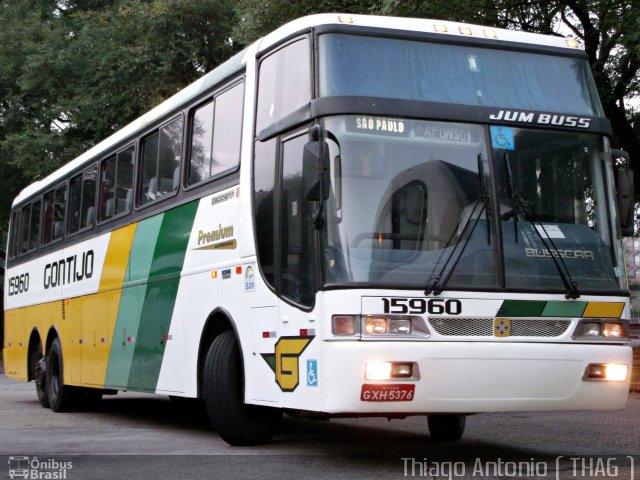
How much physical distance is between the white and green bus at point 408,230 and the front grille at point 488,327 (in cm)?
2

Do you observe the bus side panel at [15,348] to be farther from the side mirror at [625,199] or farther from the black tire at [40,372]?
the side mirror at [625,199]

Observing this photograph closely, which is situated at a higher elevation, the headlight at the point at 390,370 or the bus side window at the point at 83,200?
the bus side window at the point at 83,200

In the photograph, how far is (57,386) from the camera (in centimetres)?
1719

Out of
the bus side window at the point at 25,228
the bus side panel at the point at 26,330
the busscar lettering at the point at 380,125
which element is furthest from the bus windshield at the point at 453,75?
the bus side window at the point at 25,228

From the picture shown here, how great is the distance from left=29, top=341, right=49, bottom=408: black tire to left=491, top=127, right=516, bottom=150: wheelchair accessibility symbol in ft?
35.2

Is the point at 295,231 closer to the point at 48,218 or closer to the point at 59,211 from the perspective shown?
the point at 59,211

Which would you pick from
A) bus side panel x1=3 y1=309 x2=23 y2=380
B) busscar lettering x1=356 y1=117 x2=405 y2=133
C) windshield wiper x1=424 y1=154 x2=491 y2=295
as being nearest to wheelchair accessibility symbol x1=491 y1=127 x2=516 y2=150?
windshield wiper x1=424 y1=154 x2=491 y2=295

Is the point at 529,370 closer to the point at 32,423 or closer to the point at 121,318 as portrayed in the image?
the point at 121,318

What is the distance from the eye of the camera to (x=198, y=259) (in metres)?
11.3

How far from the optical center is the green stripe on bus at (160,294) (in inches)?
465

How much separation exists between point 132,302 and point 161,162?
6.02 feet

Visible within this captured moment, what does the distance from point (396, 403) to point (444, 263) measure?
1.13 meters

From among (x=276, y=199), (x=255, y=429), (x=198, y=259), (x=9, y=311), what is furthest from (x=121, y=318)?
(x=9, y=311)

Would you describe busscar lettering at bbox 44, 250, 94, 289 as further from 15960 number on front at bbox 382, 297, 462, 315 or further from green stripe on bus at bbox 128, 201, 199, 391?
15960 number on front at bbox 382, 297, 462, 315
